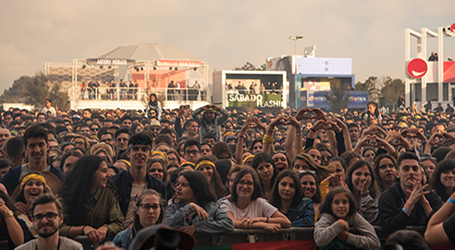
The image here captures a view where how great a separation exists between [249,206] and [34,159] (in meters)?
2.76

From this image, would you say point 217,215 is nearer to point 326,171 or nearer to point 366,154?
point 326,171

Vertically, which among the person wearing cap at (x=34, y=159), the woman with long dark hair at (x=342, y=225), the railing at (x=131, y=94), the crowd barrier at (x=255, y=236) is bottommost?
the crowd barrier at (x=255, y=236)

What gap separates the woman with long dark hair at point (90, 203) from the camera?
4836 mm

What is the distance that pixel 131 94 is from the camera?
38375mm

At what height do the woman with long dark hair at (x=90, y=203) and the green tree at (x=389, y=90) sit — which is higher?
the green tree at (x=389, y=90)

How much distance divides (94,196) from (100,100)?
33.3 metres

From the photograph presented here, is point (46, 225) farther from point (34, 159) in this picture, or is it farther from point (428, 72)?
point (428, 72)

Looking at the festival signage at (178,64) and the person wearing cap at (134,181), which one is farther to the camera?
the festival signage at (178,64)

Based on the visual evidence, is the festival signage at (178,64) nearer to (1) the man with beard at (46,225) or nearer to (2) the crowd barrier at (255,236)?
(2) the crowd barrier at (255,236)

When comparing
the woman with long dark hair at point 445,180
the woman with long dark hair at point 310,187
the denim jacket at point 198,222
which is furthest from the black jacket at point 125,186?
the woman with long dark hair at point 445,180

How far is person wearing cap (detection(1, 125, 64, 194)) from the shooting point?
5863mm

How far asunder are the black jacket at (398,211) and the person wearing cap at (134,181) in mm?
2479

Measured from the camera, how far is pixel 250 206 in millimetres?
5492

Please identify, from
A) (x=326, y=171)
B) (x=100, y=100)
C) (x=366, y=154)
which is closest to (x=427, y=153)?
(x=366, y=154)
